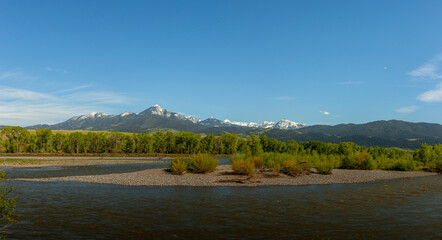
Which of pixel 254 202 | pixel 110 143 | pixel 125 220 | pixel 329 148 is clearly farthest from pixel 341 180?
pixel 110 143

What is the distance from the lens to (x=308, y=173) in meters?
45.3

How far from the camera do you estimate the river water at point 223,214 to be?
15.7 m

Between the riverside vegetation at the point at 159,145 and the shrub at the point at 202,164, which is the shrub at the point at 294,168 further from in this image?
the riverside vegetation at the point at 159,145

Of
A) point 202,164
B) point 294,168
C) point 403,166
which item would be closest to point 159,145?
point 202,164

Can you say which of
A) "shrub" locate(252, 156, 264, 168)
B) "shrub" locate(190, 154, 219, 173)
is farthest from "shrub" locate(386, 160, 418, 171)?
"shrub" locate(190, 154, 219, 173)

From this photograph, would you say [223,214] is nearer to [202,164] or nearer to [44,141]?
[202,164]

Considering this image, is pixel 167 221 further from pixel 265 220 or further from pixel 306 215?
pixel 306 215

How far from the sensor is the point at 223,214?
19.9m

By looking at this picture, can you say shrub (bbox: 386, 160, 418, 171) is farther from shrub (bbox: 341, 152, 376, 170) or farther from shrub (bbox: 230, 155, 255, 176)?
shrub (bbox: 230, 155, 255, 176)

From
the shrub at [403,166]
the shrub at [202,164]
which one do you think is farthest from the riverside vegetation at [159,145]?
the shrub at [202,164]

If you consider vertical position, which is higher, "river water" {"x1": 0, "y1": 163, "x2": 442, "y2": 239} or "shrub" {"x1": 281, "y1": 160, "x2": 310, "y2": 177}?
"shrub" {"x1": 281, "y1": 160, "x2": 310, "y2": 177}

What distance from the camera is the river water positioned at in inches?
617

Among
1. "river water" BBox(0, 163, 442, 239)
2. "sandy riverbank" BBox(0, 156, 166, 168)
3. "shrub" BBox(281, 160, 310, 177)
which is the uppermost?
"shrub" BBox(281, 160, 310, 177)

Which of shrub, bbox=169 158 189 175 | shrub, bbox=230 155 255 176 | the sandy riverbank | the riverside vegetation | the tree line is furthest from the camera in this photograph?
the tree line
